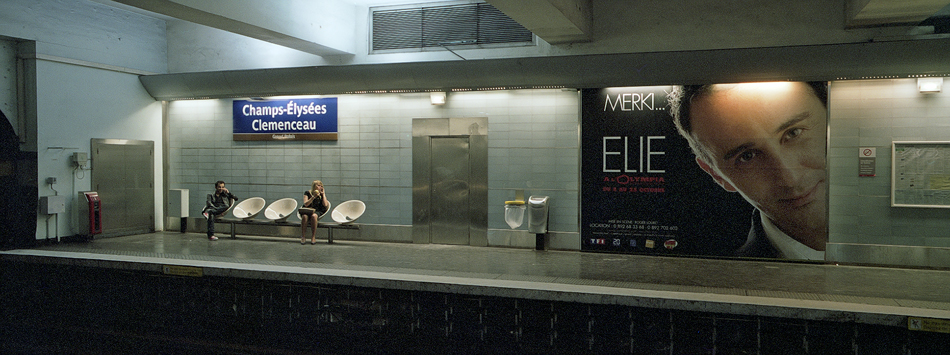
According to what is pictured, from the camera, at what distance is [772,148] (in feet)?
31.7

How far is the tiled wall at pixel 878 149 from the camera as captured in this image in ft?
29.8

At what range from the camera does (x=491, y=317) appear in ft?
23.3

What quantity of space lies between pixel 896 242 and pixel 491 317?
20.4 feet

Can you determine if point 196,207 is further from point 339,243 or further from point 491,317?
point 491,317

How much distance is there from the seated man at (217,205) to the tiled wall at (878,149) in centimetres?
1012

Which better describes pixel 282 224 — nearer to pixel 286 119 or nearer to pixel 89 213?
pixel 286 119

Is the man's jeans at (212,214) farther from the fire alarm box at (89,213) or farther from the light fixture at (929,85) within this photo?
the light fixture at (929,85)

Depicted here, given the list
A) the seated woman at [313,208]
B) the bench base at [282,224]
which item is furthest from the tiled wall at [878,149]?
the seated woman at [313,208]

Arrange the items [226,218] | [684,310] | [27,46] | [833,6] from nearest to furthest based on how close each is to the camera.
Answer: [684,310], [833,6], [27,46], [226,218]

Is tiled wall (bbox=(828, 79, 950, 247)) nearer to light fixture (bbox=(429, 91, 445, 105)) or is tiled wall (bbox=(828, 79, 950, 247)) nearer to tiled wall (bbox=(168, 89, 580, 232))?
tiled wall (bbox=(168, 89, 580, 232))

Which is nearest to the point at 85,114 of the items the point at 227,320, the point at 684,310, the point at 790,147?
the point at 227,320

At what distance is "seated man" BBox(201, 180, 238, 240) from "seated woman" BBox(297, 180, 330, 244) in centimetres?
159

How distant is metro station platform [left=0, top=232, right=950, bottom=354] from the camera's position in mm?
6273

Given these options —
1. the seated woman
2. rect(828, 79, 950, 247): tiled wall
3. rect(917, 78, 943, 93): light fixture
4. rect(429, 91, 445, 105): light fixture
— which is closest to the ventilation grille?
rect(429, 91, 445, 105): light fixture
